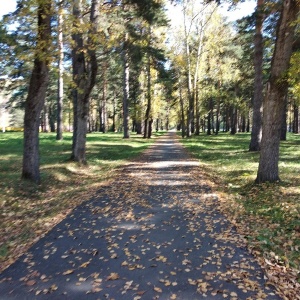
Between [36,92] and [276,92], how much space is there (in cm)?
711

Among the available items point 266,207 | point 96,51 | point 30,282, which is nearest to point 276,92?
point 266,207

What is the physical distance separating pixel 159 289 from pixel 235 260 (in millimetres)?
1507

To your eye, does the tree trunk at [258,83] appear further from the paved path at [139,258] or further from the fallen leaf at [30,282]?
the fallen leaf at [30,282]

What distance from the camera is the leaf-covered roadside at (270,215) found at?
15.3 feet

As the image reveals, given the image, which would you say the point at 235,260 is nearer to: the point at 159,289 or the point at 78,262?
the point at 159,289

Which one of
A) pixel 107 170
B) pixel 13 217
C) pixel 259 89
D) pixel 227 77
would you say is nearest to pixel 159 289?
pixel 13 217

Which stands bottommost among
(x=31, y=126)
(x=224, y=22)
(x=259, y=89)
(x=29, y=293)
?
(x=29, y=293)

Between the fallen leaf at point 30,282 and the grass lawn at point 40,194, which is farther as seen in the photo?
the grass lawn at point 40,194

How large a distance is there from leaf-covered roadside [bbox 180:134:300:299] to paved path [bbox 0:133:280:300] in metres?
0.27

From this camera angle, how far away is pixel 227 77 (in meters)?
34.8

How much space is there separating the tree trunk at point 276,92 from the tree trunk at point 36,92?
6483 millimetres

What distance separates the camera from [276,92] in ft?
30.1

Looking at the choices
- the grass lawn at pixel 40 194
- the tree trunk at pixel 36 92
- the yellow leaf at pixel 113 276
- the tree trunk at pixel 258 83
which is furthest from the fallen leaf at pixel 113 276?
the tree trunk at pixel 258 83

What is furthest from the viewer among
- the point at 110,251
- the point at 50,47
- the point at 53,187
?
the point at 53,187
